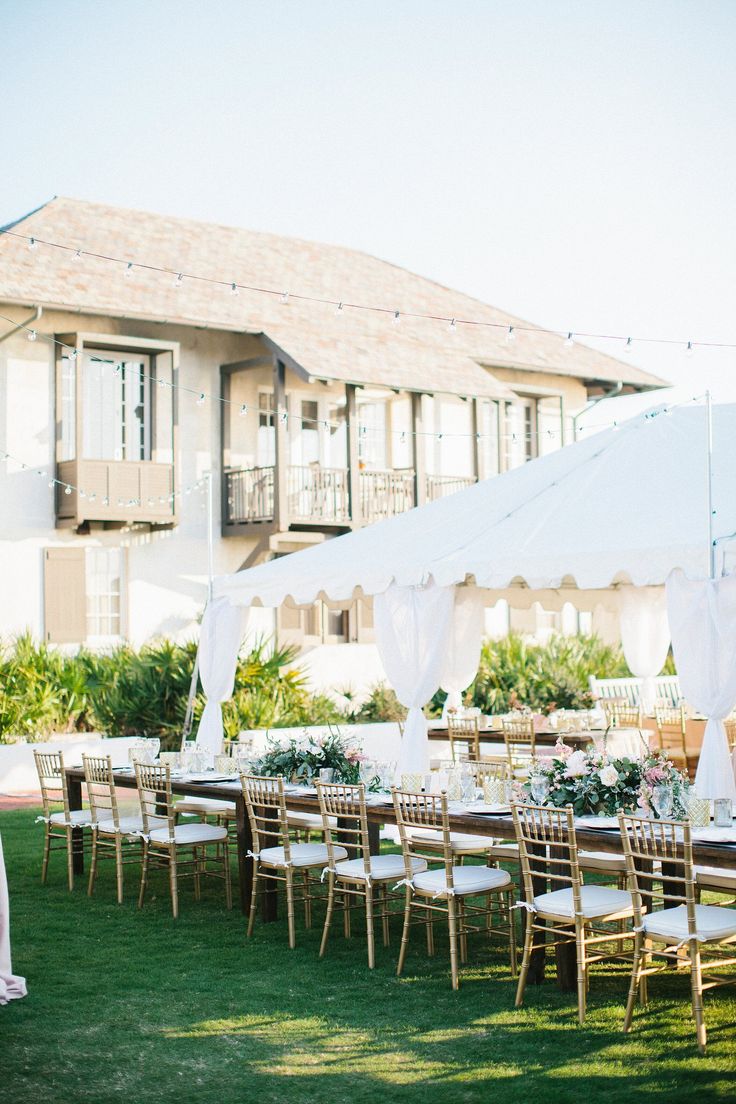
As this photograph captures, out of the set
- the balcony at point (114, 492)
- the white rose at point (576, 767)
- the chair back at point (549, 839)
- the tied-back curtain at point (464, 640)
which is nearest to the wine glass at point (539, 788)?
the white rose at point (576, 767)

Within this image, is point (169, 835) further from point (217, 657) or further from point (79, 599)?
point (79, 599)

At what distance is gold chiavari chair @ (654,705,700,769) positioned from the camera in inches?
582

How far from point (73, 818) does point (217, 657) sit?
107 inches

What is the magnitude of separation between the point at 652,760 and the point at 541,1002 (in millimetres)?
1589

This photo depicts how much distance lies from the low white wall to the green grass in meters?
7.28

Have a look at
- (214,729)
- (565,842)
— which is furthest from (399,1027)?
(214,729)

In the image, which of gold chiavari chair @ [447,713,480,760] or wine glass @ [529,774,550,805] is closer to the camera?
wine glass @ [529,774,550,805]

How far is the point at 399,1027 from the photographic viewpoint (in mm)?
6676

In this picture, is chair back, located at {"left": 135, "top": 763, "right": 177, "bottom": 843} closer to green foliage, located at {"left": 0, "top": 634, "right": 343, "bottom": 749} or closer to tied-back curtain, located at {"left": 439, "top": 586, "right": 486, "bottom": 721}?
tied-back curtain, located at {"left": 439, "top": 586, "right": 486, "bottom": 721}

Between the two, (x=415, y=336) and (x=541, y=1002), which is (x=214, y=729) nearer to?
(x=541, y=1002)

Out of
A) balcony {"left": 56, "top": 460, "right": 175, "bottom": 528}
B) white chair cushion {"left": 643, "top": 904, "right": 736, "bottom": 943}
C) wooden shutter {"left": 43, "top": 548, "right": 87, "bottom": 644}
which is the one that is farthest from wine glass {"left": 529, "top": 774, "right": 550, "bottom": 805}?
wooden shutter {"left": 43, "top": 548, "right": 87, "bottom": 644}

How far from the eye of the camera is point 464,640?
15.1 meters

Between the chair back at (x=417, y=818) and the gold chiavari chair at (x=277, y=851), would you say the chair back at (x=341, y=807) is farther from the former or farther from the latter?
the chair back at (x=417, y=818)

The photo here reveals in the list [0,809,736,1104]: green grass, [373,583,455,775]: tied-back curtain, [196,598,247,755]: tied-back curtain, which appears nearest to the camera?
[0,809,736,1104]: green grass
